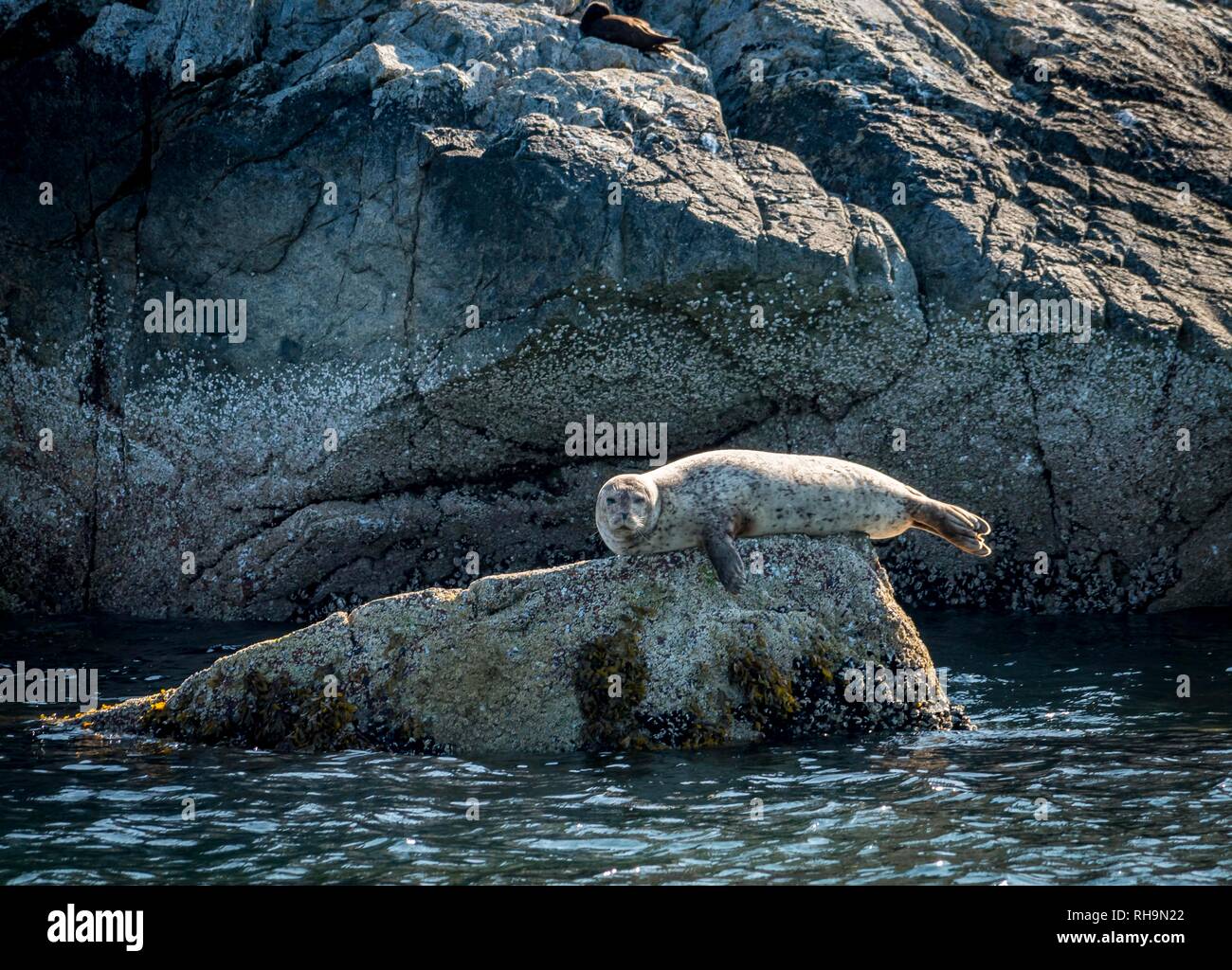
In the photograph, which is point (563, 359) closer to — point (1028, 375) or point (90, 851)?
point (1028, 375)

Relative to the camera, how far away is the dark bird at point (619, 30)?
1341 cm

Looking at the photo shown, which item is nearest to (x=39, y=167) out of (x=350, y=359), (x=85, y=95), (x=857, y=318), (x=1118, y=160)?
(x=85, y=95)

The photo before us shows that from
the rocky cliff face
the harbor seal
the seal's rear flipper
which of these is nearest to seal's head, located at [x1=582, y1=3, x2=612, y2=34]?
the rocky cliff face

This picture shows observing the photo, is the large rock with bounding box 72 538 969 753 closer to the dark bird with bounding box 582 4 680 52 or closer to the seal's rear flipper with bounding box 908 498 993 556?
the seal's rear flipper with bounding box 908 498 993 556

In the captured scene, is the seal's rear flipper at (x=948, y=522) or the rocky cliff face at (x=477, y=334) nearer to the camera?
the seal's rear flipper at (x=948, y=522)

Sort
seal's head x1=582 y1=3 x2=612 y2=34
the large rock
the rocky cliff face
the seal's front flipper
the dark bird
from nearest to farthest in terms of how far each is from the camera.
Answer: the large rock < the seal's front flipper < the rocky cliff face < the dark bird < seal's head x1=582 y1=3 x2=612 y2=34

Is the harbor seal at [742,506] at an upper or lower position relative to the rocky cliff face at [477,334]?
lower

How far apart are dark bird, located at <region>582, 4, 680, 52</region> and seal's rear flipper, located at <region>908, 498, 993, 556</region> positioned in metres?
6.29

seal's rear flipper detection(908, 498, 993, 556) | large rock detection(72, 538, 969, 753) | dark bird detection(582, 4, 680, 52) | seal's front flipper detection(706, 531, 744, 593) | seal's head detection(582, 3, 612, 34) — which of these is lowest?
large rock detection(72, 538, 969, 753)

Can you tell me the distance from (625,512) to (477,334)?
4.19m

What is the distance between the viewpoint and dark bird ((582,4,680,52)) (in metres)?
Answer: 13.4

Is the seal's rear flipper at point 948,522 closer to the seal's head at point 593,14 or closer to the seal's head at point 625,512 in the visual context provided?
the seal's head at point 625,512

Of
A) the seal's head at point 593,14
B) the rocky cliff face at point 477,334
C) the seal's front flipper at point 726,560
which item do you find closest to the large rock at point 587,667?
the seal's front flipper at point 726,560

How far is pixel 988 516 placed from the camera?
39.8 feet
